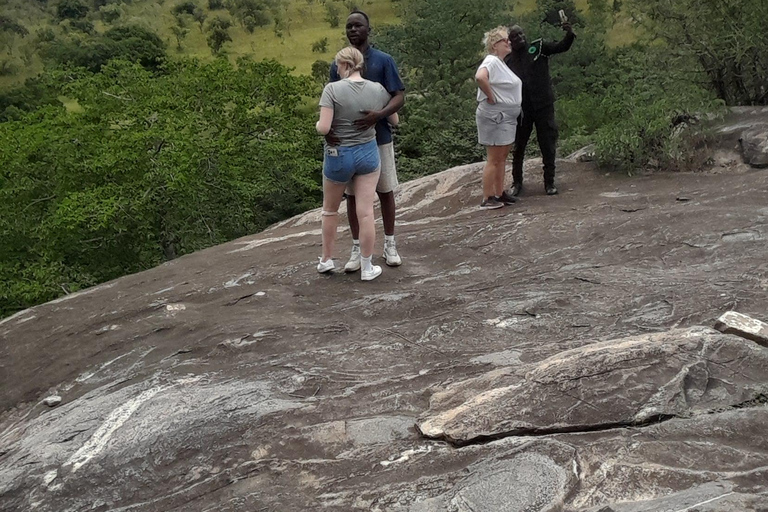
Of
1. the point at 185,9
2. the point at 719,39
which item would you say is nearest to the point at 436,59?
the point at 719,39

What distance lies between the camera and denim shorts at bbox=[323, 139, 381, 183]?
4.90 metres

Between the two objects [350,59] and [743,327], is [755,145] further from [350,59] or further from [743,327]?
[350,59]

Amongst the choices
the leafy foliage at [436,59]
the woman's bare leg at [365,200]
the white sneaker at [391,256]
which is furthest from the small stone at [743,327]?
the leafy foliage at [436,59]

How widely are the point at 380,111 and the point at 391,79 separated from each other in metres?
0.34

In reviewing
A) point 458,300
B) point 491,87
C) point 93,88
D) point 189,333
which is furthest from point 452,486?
point 93,88

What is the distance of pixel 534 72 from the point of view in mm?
6949

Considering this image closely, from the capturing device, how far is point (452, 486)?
8.95 feet

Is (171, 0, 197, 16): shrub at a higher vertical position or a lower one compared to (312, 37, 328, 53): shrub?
higher

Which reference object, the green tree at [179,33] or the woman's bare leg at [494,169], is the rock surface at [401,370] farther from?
the green tree at [179,33]

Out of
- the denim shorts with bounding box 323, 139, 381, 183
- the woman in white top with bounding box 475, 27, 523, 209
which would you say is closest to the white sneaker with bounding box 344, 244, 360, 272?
the denim shorts with bounding box 323, 139, 381, 183

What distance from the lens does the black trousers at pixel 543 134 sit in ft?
23.5

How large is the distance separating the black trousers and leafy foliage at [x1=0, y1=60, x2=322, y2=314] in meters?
10.6

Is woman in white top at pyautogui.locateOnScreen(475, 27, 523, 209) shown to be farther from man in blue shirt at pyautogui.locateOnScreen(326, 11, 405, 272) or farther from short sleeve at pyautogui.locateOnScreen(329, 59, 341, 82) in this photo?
short sleeve at pyautogui.locateOnScreen(329, 59, 341, 82)

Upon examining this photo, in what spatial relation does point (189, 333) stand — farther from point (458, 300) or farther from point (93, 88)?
point (93, 88)
